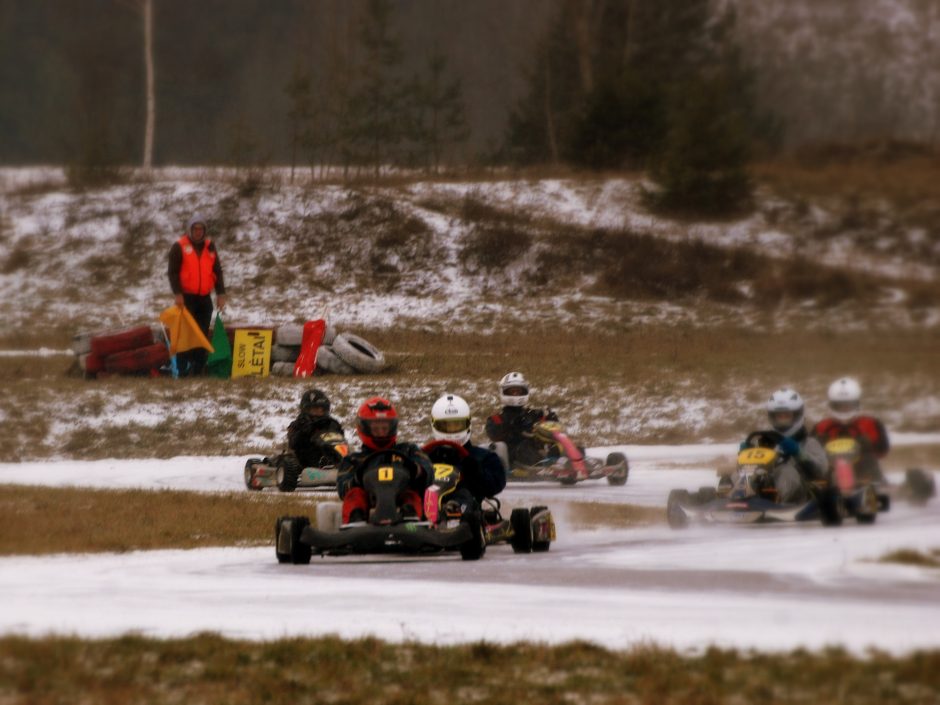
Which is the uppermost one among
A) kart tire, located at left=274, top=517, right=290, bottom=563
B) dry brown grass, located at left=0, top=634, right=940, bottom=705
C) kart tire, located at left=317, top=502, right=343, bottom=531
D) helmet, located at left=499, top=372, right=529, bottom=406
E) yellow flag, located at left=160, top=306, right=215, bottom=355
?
yellow flag, located at left=160, top=306, right=215, bottom=355

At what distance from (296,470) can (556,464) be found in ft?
7.83

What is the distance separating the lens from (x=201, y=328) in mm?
20219

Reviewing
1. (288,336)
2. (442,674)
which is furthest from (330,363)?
(442,674)

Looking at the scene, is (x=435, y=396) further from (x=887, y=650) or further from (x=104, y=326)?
(x=887, y=650)

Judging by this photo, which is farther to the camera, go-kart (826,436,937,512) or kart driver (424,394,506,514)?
go-kart (826,436,937,512)

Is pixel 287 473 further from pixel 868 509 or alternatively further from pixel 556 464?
pixel 868 509

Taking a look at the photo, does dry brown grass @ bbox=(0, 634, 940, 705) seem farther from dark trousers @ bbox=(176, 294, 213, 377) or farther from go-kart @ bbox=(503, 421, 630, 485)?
dark trousers @ bbox=(176, 294, 213, 377)

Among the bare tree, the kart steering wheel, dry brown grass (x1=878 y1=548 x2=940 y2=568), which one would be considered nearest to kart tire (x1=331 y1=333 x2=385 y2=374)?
the kart steering wheel

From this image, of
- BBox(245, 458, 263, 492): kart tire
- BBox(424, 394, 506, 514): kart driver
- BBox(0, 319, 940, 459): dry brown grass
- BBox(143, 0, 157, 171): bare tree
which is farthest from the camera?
BBox(143, 0, 157, 171): bare tree

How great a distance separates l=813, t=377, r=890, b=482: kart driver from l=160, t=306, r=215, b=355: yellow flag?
1046cm

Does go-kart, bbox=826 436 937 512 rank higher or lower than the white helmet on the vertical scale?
lower

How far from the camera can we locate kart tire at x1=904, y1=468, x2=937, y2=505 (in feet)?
35.0

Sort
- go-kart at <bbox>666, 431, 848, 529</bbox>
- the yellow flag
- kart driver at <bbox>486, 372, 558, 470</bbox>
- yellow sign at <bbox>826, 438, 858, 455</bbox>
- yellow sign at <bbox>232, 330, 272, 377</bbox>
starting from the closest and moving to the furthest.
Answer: go-kart at <bbox>666, 431, 848, 529</bbox>
yellow sign at <bbox>826, 438, 858, 455</bbox>
kart driver at <bbox>486, 372, 558, 470</bbox>
the yellow flag
yellow sign at <bbox>232, 330, 272, 377</bbox>

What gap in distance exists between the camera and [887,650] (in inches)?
248
